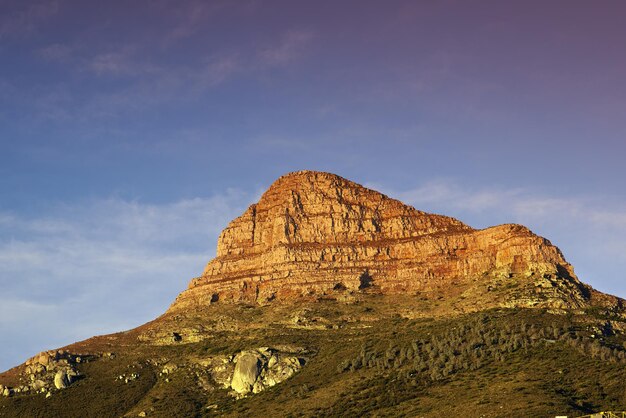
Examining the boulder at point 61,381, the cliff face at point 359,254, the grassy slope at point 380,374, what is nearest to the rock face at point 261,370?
the grassy slope at point 380,374

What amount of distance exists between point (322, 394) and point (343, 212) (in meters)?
69.4

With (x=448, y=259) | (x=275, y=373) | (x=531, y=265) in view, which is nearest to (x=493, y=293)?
(x=531, y=265)

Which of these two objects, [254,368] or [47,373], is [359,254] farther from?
[47,373]

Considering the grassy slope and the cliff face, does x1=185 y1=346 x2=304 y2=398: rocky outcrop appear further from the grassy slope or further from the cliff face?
the cliff face

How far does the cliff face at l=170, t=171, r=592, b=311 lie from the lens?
506ft

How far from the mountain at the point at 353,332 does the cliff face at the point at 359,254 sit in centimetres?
33

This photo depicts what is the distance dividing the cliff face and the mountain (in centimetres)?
33

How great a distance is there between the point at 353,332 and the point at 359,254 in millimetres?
Answer: 29190

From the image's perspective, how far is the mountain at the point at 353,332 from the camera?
109 m

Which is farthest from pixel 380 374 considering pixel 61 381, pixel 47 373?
pixel 47 373

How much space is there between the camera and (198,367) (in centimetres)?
14238

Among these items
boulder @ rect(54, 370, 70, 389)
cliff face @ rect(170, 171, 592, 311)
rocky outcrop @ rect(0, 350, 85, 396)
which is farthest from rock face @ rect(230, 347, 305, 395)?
rocky outcrop @ rect(0, 350, 85, 396)

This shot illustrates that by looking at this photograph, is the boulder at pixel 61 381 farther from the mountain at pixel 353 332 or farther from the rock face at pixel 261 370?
the rock face at pixel 261 370

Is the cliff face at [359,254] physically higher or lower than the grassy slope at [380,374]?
higher
